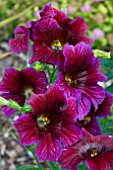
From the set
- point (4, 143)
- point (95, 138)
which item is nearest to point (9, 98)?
point (95, 138)

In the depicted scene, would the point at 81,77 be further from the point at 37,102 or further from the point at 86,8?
the point at 86,8

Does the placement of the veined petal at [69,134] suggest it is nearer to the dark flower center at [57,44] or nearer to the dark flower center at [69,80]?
the dark flower center at [69,80]

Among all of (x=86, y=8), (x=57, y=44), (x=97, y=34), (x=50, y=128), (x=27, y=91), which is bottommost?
(x=50, y=128)

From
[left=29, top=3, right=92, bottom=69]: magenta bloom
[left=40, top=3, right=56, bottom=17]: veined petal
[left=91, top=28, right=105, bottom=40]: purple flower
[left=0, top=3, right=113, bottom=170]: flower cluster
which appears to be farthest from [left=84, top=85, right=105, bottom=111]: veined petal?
[left=91, top=28, right=105, bottom=40]: purple flower

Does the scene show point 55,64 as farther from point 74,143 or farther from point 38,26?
point 74,143

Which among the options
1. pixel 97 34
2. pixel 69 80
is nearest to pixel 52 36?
pixel 69 80

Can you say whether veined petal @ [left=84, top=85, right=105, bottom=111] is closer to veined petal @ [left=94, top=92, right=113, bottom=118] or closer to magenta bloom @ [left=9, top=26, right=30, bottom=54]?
veined petal @ [left=94, top=92, right=113, bottom=118]

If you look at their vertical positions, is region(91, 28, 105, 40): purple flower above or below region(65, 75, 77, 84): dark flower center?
above
